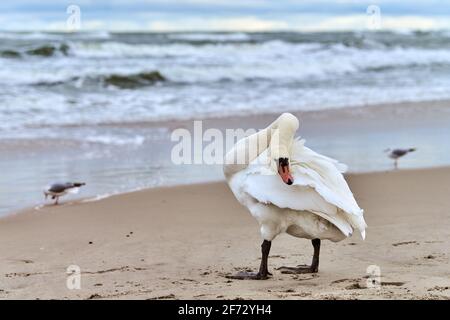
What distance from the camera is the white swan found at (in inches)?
215

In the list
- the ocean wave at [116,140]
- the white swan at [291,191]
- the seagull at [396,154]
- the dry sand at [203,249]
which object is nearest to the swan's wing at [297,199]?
the white swan at [291,191]

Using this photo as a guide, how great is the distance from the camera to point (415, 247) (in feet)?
21.3

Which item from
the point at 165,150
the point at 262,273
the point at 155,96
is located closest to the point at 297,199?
the point at 262,273

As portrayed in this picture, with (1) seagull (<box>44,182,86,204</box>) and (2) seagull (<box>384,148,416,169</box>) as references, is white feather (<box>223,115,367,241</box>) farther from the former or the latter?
(2) seagull (<box>384,148,416,169</box>)

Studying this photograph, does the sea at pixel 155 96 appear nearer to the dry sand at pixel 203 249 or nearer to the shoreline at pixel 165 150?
the shoreline at pixel 165 150

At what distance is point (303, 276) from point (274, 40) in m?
39.2

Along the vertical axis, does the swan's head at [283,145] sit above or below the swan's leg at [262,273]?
above

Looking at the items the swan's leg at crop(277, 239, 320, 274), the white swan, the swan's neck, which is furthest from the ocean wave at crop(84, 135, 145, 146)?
the swan's leg at crop(277, 239, 320, 274)

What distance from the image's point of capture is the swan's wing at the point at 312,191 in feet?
17.9

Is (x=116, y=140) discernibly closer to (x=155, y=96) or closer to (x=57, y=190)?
(x=57, y=190)

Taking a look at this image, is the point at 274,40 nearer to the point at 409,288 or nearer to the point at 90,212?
the point at 90,212

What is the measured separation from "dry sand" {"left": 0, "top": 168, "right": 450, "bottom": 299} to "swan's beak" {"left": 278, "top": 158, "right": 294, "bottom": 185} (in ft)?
2.38

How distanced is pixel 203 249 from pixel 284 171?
5.39 ft

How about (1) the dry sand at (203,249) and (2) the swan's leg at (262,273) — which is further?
(2) the swan's leg at (262,273)
